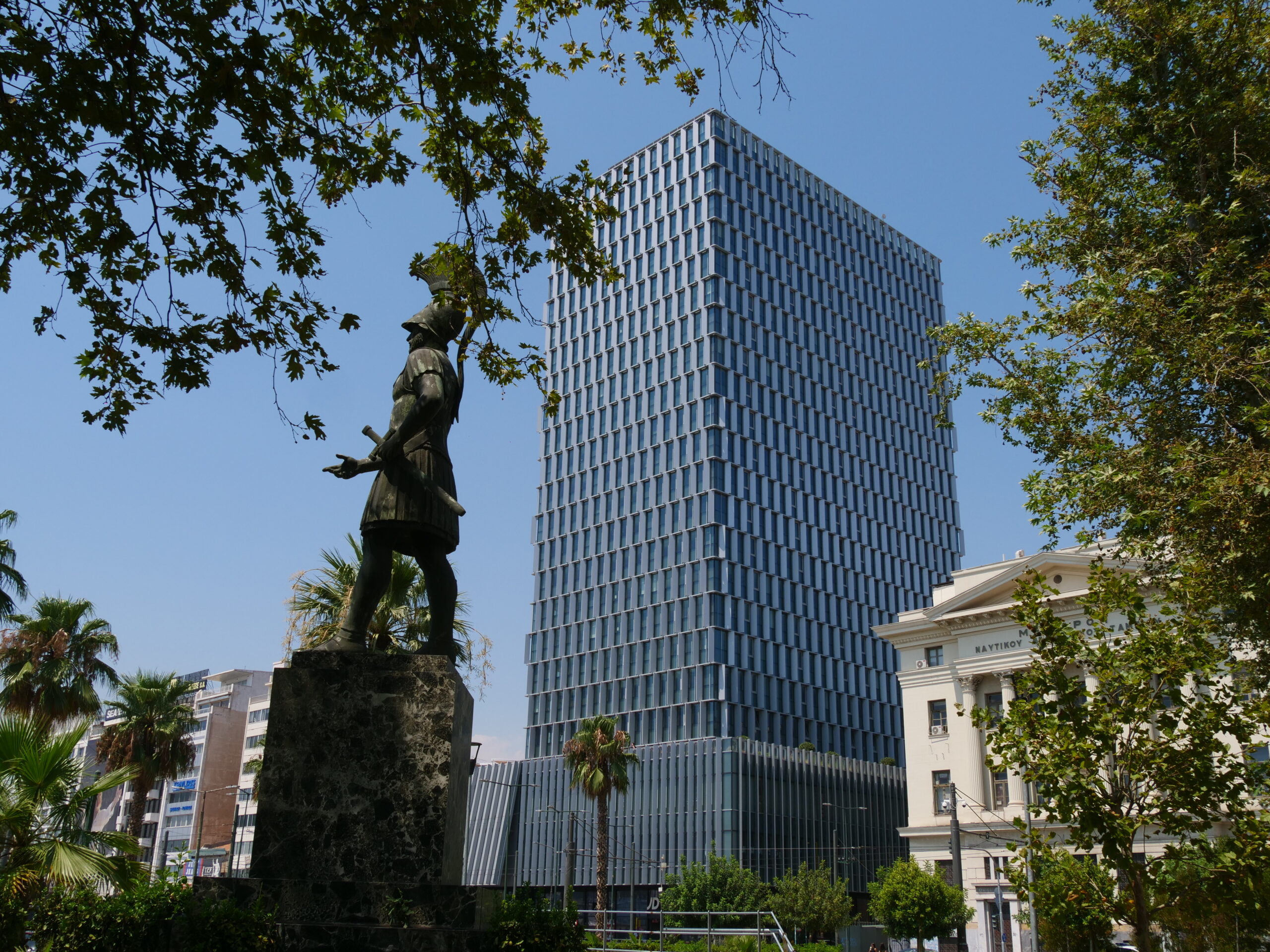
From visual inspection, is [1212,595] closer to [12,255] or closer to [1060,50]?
[1060,50]

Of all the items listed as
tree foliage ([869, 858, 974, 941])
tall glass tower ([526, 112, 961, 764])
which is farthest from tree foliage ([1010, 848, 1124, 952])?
tall glass tower ([526, 112, 961, 764])

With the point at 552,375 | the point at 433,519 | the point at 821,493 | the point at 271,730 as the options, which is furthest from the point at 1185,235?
the point at 552,375

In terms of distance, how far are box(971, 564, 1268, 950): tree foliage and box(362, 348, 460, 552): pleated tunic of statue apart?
25.2ft

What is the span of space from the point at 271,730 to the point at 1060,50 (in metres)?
17.3

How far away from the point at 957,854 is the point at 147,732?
92.0ft

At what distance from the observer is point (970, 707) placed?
164 feet

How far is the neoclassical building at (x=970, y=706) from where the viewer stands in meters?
50.1

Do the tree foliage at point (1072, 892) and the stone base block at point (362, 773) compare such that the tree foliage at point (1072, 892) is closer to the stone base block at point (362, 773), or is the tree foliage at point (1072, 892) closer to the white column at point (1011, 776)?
the stone base block at point (362, 773)

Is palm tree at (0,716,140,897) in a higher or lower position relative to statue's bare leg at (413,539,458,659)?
lower

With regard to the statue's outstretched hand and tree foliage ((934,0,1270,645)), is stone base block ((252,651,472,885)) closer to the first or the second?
the statue's outstretched hand

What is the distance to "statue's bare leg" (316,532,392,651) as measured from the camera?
8109 mm

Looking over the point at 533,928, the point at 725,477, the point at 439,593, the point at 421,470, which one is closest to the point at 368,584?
the point at 439,593

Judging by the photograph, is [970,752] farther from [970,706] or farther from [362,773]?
[362,773]

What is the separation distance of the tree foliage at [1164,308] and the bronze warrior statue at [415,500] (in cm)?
952
